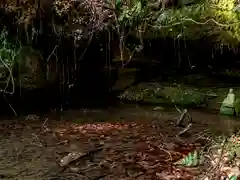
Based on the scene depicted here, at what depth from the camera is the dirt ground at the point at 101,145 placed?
5770 millimetres

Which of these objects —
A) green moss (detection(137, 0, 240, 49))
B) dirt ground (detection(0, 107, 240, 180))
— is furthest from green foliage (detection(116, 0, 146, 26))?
dirt ground (detection(0, 107, 240, 180))

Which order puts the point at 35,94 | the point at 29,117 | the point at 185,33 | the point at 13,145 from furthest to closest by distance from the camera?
the point at 35,94 < the point at 185,33 < the point at 29,117 < the point at 13,145

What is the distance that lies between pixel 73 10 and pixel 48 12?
2.83ft

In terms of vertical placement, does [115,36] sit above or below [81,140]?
above

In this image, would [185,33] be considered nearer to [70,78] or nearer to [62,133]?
[70,78]

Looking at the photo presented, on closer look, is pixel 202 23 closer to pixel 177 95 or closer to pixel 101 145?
pixel 177 95

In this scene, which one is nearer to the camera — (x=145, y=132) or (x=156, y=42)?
(x=145, y=132)

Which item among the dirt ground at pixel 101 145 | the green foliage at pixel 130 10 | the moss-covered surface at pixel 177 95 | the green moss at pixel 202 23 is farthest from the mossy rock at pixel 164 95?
the green foliage at pixel 130 10

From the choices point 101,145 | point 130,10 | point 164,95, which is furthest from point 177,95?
point 101,145

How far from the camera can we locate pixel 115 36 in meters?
12.8

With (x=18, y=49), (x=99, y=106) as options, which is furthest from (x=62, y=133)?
(x=18, y=49)

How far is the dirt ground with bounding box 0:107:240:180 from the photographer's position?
577cm

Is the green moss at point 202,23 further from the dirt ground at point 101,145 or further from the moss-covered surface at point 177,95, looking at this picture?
the dirt ground at point 101,145

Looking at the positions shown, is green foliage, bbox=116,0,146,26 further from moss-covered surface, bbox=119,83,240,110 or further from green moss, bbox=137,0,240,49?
moss-covered surface, bbox=119,83,240,110
